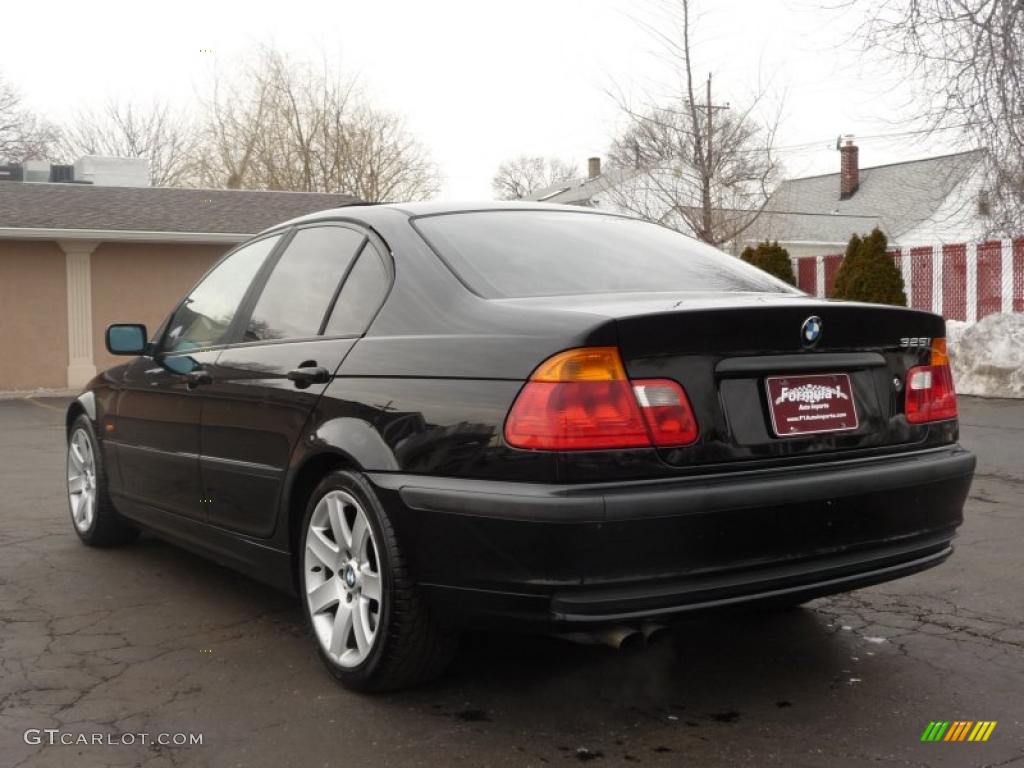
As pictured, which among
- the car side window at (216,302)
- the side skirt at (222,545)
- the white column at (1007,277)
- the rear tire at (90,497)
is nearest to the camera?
the side skirt at (222,545)

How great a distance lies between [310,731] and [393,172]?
34900 millimetres

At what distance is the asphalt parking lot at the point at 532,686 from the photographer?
3.08 meters

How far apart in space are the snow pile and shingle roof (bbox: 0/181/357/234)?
11330 mm

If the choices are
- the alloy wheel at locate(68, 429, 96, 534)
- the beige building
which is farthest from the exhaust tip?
the beige building

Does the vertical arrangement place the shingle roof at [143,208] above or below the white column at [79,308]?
above

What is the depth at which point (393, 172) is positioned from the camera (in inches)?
1460

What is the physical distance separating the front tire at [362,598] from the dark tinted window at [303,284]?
0.72 m

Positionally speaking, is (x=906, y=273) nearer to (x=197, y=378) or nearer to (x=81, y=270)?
(x=81, y=270)

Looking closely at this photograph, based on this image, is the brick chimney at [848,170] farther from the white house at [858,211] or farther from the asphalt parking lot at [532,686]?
the asphalt parking lot at [532,686]

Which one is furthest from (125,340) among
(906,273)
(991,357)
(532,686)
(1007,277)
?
(906,273)

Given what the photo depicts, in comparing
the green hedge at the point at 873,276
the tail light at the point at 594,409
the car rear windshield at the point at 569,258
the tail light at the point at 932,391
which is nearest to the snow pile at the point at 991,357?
the green hedge at the point at 873,276

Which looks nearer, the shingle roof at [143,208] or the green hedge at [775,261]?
the shingle roof at [143,208]

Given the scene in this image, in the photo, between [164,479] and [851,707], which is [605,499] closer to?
[851,707]

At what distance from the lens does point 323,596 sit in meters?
3.70
